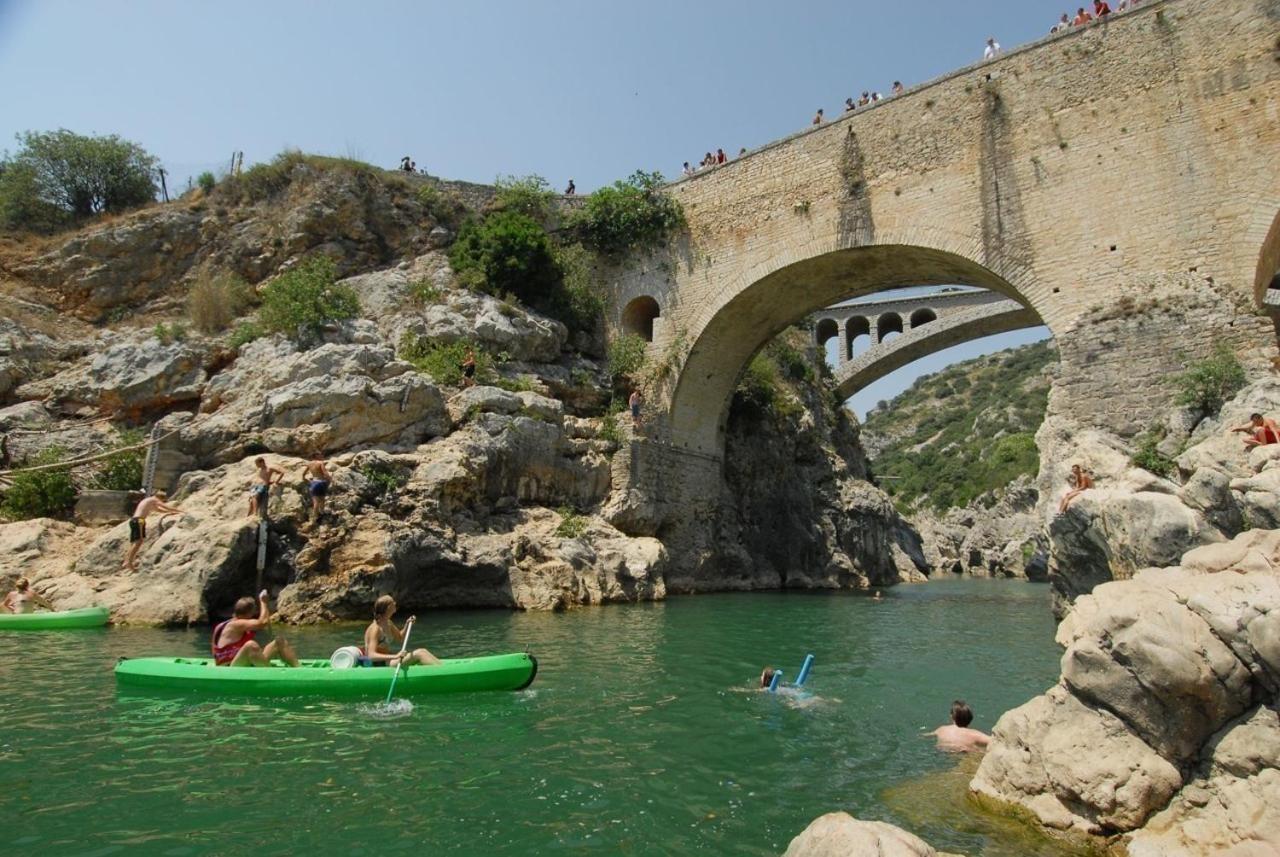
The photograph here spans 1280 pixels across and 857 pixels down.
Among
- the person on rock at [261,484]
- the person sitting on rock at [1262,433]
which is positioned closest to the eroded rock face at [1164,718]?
the person sitting on rock at [1262,433]

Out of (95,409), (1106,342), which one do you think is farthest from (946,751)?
(95,409)

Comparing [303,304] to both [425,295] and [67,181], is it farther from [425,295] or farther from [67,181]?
Result: [67,181]

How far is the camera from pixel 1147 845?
417 cm

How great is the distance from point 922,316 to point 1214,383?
19593 millimetres

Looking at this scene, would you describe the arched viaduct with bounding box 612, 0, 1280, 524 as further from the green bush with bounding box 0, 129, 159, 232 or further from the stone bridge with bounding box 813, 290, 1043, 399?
the green bush with bounding box 0, 129, 159, 232

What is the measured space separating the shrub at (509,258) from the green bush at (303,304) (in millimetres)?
3013

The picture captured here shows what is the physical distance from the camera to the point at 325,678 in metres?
7.61

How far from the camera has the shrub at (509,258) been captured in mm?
19922

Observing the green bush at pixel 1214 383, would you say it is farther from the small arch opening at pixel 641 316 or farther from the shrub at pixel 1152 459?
the small arch opening at pixel 641 316

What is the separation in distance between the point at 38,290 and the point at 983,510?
47.3m

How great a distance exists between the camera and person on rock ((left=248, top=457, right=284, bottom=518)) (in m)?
13.0

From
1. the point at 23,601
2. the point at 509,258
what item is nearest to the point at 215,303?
the point at 509,258

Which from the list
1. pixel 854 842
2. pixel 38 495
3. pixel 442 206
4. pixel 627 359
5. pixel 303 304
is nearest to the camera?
pixel 854 842

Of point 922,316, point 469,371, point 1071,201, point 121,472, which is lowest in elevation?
point 121,472
